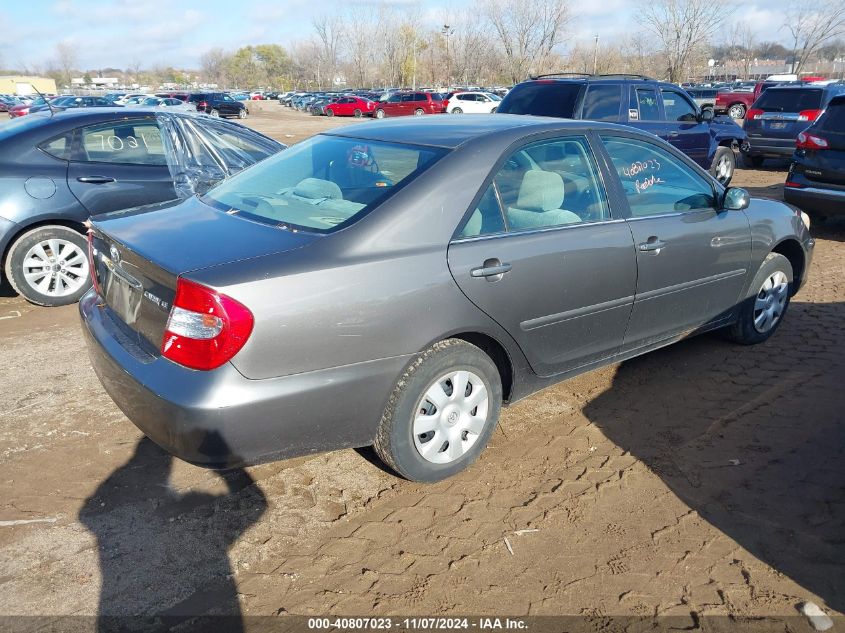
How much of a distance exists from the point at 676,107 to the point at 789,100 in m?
5.68

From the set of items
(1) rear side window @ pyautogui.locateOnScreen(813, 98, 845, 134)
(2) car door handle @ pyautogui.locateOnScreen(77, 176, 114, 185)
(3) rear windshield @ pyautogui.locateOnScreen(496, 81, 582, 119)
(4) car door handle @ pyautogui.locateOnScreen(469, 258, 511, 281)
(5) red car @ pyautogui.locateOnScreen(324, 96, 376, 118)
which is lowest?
(5) red car @ pyautogui.locateOnScreen(324, 96, 376, 118)

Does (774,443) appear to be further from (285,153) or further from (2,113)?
(2,113)


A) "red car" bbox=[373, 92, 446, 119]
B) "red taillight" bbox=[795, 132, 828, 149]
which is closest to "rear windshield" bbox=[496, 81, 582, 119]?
"red taillight" bbox=[795, 132, 828, 149]

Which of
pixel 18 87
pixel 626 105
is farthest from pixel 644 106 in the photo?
pixel 18 87

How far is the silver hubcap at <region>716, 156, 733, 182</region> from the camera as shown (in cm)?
1114

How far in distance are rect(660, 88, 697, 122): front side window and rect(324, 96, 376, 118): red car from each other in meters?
32.9

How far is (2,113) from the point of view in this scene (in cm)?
3666

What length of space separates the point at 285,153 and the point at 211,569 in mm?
2382

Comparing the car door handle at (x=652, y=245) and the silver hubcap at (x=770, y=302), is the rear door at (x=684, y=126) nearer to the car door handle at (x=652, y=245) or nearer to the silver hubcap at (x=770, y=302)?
the silver hubcap at (x=770, y=302)

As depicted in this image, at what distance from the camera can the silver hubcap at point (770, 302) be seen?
4.84 m

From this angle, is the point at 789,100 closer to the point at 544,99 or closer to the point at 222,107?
the point at 544,99

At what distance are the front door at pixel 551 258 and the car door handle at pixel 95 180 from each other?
3.95m

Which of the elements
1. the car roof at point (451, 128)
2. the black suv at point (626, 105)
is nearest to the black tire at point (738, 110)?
the black suv at point (626, 105)

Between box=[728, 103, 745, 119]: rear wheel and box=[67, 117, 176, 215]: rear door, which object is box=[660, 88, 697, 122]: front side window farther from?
box=[728, 103, 745, 119]: rear wheel
